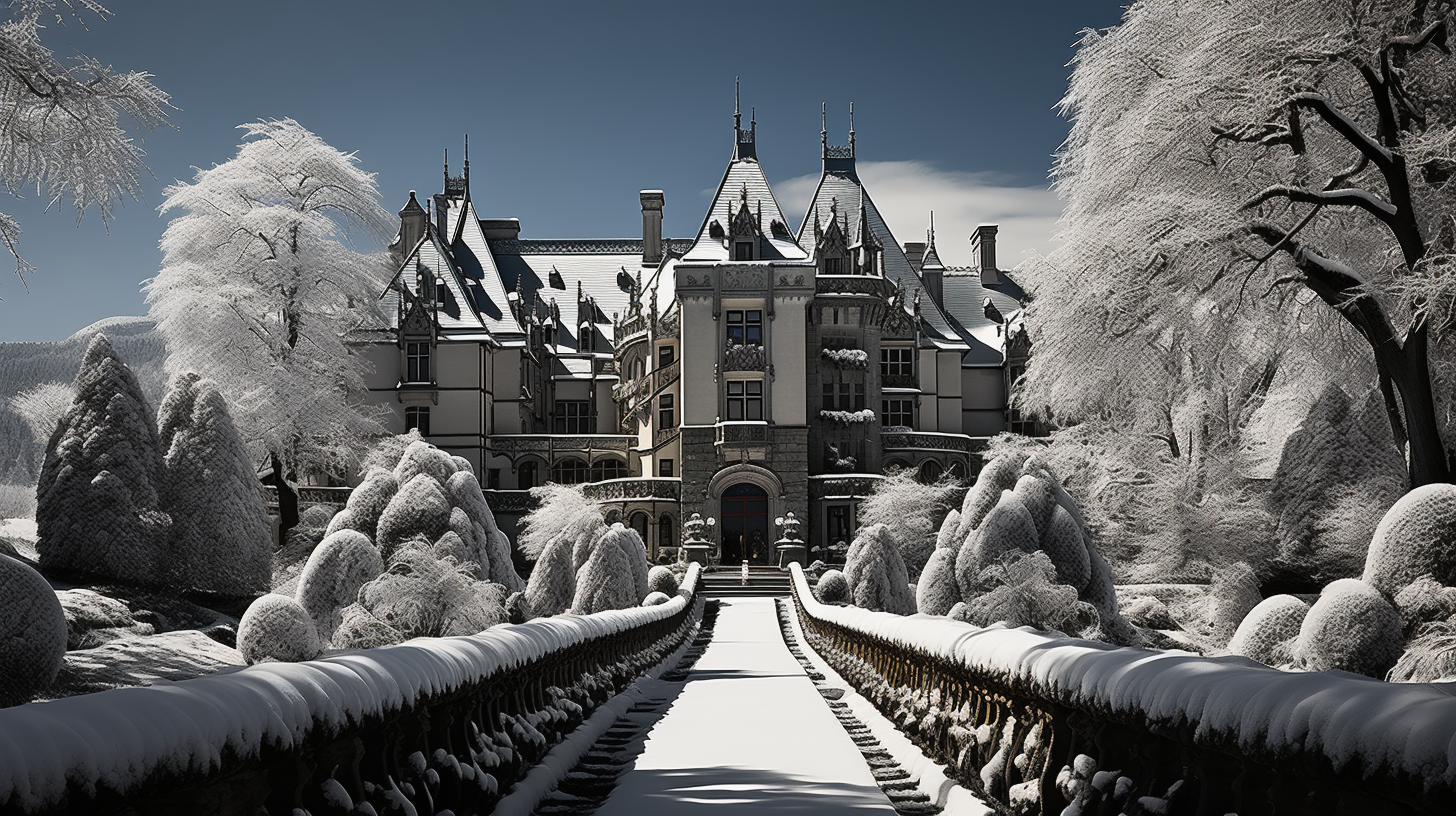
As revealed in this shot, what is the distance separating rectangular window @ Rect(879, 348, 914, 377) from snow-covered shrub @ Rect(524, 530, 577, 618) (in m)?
39.0

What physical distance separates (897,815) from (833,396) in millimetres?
56546

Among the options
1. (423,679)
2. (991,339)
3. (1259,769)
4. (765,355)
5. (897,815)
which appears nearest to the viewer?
(1259,769)

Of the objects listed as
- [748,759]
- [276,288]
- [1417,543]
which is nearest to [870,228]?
[276,288]

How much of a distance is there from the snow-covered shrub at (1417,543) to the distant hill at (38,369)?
65.0 meters

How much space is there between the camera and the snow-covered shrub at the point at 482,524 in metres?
26.2

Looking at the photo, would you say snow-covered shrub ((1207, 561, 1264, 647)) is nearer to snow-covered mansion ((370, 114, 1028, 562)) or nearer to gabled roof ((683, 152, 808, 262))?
snow-covered mansion ((370, 114, 1028, 562))

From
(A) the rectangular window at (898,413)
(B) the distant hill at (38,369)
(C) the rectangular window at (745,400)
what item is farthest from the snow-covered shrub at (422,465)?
(B) the distant hill at (38,369)

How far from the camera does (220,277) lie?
45.8 metres

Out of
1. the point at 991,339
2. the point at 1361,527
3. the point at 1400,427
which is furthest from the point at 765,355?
the point at 1400,427

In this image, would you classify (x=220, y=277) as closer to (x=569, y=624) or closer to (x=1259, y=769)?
(x=569, y=624)

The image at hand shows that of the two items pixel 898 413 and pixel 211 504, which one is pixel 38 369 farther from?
pixel 211 504

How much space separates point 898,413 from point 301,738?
64.2 metres

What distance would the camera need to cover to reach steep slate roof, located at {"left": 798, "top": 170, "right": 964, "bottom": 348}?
70.9 meters

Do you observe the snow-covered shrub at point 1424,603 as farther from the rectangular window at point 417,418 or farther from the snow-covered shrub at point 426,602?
the rectangular window at point 417,418
